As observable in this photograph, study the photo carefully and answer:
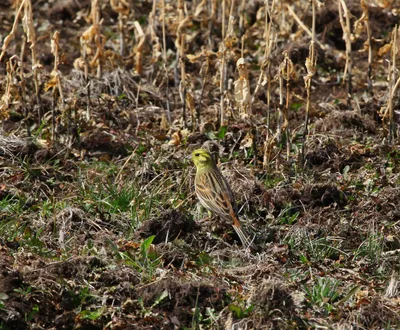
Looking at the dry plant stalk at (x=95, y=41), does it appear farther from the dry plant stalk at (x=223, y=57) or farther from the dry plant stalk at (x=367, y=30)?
the dry plant stalk at (x=367, y=30)

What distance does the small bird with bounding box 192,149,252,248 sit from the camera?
A: 7531 mm

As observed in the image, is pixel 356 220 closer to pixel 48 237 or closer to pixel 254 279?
pixel 254 279

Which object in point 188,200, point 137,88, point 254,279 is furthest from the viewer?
point 137,88

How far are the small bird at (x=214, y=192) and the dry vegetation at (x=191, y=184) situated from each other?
190 mm

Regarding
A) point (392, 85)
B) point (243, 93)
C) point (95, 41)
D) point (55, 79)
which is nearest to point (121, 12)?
point (95, 41)

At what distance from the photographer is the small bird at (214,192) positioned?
297 inches

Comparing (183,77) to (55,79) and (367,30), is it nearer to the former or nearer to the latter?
(55,79)

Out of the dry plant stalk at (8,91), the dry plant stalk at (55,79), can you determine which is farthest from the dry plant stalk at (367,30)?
the dry plant stalk at (8,91)

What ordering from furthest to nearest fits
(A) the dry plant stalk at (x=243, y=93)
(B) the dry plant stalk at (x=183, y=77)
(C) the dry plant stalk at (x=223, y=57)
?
(B) the dry plant stalk at (x=183, y=77) < (C) the dry plant stalk at (x=223, y=57) < (A) the dry plant stalk at (x=243, y=93)

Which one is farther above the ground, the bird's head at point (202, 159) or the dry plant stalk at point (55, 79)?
the dry plant stalk at point (55, 79)

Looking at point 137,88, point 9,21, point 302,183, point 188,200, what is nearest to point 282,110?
point 302,183

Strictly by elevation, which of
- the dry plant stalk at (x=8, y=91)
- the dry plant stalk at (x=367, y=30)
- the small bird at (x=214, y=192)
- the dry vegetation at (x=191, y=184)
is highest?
the dry plant stalk at (x=367, y=30)

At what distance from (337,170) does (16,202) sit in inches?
122

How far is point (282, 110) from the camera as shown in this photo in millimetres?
8758
